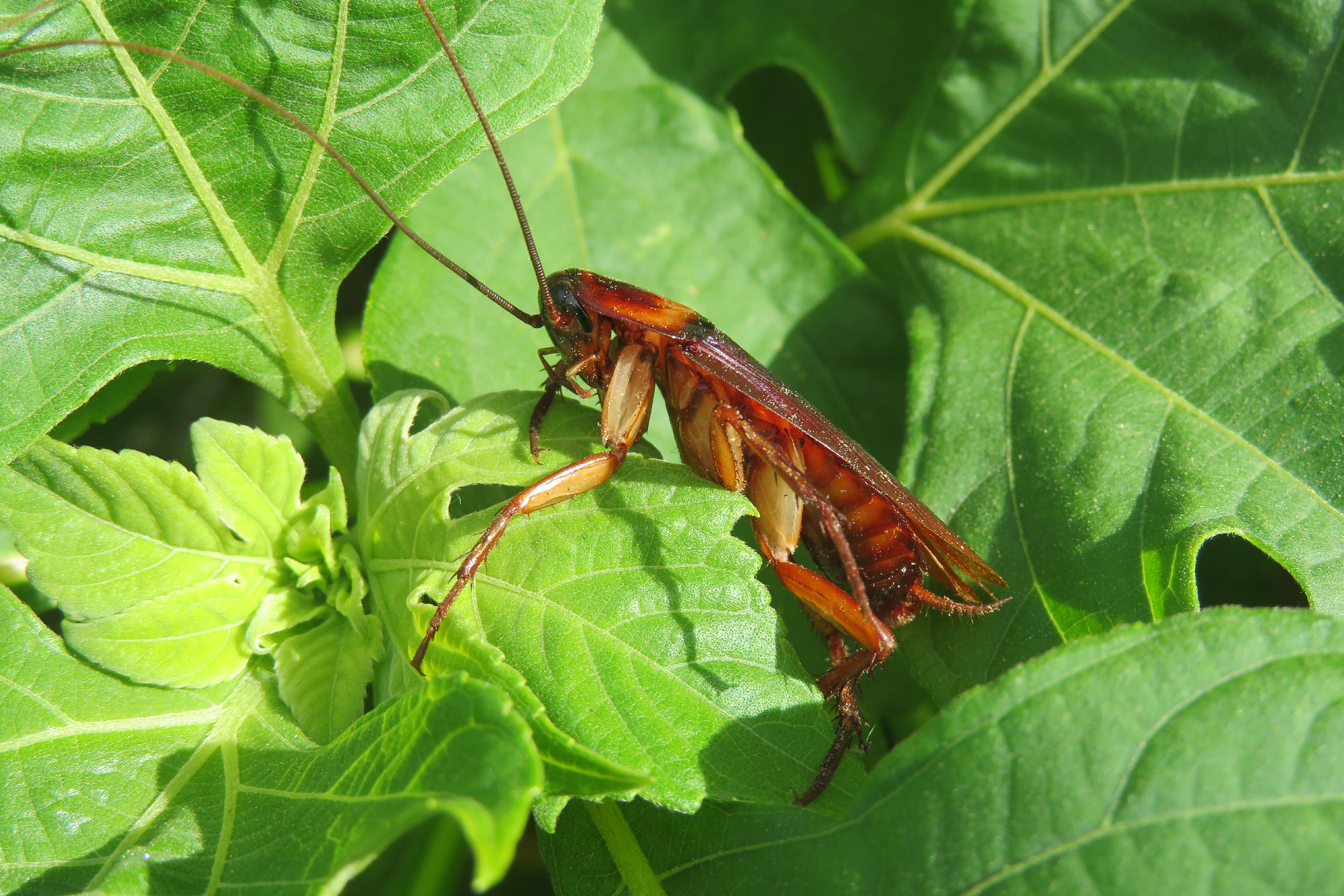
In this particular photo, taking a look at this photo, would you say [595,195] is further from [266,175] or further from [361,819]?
[361,819]

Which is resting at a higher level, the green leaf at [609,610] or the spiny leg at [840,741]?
the green leaf at [609,610]

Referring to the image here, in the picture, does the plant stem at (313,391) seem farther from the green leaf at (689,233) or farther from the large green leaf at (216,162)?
the green leaf at (689,233)

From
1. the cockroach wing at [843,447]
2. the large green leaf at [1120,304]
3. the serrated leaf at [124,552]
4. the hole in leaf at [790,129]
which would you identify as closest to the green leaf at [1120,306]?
the large green leaf at [1120,304]

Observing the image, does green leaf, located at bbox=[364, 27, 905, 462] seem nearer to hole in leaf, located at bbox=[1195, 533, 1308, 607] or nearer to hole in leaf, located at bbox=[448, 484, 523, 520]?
hole in leaf, located at bbox=[448, 484, 523, 520]

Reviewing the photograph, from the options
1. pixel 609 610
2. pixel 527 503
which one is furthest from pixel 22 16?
pixel 609 610

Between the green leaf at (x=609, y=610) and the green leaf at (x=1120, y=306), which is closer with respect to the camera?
the green leaf at (x=609, y=610)

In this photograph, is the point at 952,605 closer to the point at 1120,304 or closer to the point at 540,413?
the point at 1120,304

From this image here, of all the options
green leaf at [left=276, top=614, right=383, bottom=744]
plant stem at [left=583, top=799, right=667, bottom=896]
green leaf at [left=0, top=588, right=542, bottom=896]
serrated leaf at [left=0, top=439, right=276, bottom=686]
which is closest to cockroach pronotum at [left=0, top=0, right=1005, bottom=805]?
plant stem at [left=583, top=799, right=667, bottom=896]
